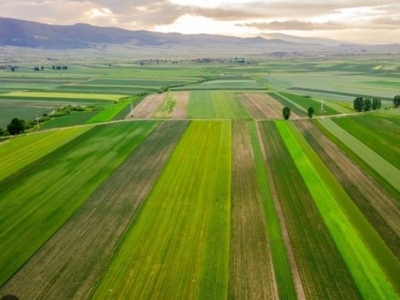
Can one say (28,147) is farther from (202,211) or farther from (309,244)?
(309,244)

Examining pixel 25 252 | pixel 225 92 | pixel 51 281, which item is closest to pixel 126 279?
pixel 51 281

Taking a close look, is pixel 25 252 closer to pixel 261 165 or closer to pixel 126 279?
pixel 126 279

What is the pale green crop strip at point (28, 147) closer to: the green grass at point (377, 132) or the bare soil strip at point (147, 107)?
the bare soil strip at point (147, 107)

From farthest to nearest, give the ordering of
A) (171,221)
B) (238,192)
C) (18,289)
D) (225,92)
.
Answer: (225,92), (238,192), (171,221), (18,289)

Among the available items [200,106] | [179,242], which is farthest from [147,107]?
[179,242]

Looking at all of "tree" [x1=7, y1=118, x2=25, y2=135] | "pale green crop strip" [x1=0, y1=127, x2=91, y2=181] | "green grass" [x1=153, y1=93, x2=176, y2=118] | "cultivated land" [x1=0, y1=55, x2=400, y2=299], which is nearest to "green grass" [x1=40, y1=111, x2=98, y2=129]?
"cultivated land" [x1=0, y1=55, x2=400, y2=299]

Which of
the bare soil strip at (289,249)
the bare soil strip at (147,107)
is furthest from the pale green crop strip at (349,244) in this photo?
the bare soil strip at (147,107)
